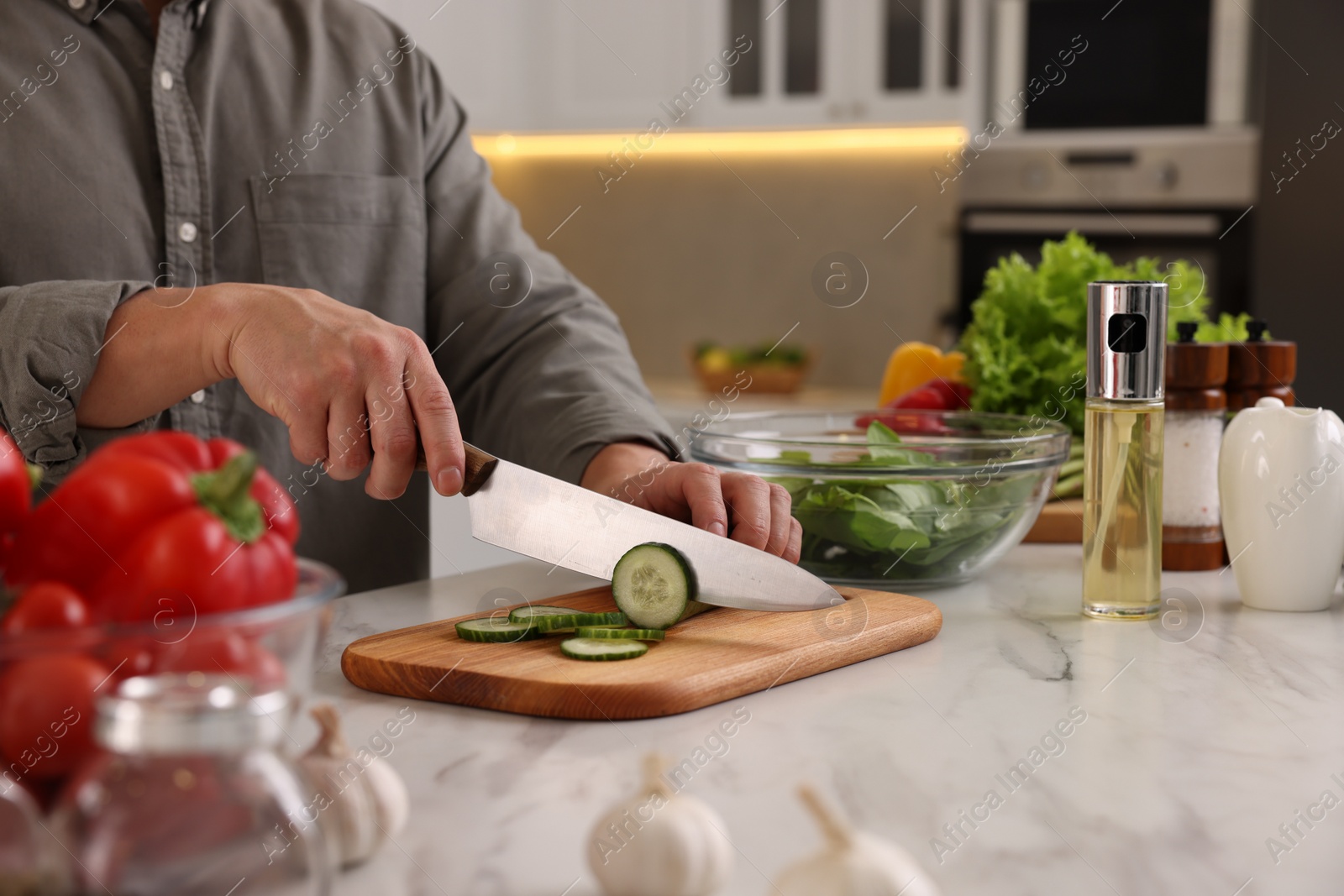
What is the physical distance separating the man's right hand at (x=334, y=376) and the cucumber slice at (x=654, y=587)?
5.8 inches

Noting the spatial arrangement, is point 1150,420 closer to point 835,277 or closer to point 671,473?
point 671,473

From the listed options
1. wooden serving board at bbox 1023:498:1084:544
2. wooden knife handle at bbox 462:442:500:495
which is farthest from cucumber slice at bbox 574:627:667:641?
wooden serving board at bbox 1023:498:1084:544

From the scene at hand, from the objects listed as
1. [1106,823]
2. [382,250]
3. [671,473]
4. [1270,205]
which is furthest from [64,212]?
[1270,205]

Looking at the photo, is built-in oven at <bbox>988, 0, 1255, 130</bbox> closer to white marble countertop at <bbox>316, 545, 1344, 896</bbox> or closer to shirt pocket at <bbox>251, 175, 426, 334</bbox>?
shirt pocket at <bbox>251, 175, 426, 334</bbox>

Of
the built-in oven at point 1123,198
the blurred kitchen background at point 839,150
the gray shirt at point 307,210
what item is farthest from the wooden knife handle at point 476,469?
the built-in oven at point 1123,198

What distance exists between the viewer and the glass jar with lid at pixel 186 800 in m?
0.39

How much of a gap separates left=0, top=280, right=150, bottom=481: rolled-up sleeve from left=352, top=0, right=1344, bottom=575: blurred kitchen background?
4.26 ft

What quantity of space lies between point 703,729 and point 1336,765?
0.37 m

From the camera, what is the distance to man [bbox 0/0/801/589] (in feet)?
2.97

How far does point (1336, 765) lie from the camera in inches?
28.0

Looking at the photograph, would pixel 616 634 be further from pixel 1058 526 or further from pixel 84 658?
pixel 1058 526

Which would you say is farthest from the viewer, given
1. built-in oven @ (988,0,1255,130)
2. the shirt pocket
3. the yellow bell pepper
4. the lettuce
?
built-in oven @ (988,0,1255,130)

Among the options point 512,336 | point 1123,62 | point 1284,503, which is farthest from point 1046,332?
Answer: point 1123,62

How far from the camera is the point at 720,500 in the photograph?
1.05 meters
